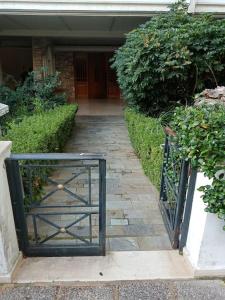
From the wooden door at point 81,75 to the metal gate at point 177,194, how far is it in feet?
36.5

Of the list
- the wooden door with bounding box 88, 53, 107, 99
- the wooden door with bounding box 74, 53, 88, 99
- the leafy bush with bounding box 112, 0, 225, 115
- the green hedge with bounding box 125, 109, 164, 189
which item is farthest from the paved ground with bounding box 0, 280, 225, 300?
the wooden door with bounding box 88, 53, 107, 99

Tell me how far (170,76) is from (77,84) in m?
9.35

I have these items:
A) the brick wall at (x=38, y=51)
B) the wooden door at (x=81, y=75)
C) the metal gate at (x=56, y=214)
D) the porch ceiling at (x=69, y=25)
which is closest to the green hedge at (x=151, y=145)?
the metal gate at (x=56, y=214)

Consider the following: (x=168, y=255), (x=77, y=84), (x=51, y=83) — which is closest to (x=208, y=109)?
(x=168, y=255)

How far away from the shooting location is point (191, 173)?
7.35 ft

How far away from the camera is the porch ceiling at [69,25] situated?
7157 millimetres

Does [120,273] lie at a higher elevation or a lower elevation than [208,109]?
lower

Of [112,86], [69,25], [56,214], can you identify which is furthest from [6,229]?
[112,86]

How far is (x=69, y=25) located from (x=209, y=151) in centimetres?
729

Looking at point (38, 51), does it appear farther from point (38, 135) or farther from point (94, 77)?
point (38, 135)

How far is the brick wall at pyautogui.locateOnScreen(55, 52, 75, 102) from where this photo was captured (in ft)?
39.7

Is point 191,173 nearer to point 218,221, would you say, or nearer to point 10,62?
point 218,221

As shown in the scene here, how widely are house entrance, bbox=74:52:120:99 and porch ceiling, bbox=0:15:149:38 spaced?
4240mm

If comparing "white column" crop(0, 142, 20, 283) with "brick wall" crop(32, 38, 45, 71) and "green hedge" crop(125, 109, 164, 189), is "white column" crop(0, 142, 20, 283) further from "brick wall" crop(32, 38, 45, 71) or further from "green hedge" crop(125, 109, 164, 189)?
"brick wall" crop(32, 38, 45, 71)
